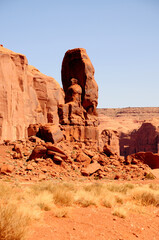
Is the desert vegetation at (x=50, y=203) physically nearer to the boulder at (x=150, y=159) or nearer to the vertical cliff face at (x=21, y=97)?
the boulder at (x=150, y=159)

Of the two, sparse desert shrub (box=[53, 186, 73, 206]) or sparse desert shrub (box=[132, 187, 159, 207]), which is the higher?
sparse desert shrub (box=[53, 186, 73, 206])

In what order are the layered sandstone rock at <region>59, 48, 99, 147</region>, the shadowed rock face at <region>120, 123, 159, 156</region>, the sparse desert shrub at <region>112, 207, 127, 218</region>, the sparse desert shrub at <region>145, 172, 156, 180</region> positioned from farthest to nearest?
1. the shadowed rock face at <region>120, 123, 159, 156</region>
2. the layered sandstone rock at <region>59, 48, 99, 147</region>
3. the sparse desert shrub at <region>145, 172, 156, 180</region>
4. the sparse desert shrub at <region>112, 207, 127, 218</region>

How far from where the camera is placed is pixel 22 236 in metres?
4.75

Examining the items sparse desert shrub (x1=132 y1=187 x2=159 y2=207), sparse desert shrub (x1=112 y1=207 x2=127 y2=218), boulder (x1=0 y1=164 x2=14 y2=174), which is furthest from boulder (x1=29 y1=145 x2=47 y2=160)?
sparse desert shrub (x1=112 y1=207 x2=127 y2=218)

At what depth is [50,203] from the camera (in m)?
7.51

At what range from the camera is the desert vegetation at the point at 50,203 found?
487 centimetres

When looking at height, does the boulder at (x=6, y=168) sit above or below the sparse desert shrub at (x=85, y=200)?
above

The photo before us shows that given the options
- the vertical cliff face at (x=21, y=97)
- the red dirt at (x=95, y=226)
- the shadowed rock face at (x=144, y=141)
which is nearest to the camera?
the red dirt at (x=95, y=226)

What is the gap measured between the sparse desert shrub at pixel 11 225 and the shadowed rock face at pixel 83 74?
2235cm

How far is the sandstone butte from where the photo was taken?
55.7 feet

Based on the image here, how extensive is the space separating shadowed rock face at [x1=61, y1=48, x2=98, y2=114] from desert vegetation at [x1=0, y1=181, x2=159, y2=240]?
55.3 feet

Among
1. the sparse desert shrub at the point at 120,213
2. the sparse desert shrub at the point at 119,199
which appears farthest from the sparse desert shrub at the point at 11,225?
the sparse desert shrub at the point at 119,199

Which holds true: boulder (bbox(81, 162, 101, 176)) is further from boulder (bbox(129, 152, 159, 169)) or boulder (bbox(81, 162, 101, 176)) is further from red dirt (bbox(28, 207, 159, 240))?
red dirt (bbox(28, 207, 159, 240))

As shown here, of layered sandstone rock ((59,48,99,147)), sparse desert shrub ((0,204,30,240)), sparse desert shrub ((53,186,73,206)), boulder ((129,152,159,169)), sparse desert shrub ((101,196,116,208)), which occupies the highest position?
layered sandstone rock ((59,48,99,147))
